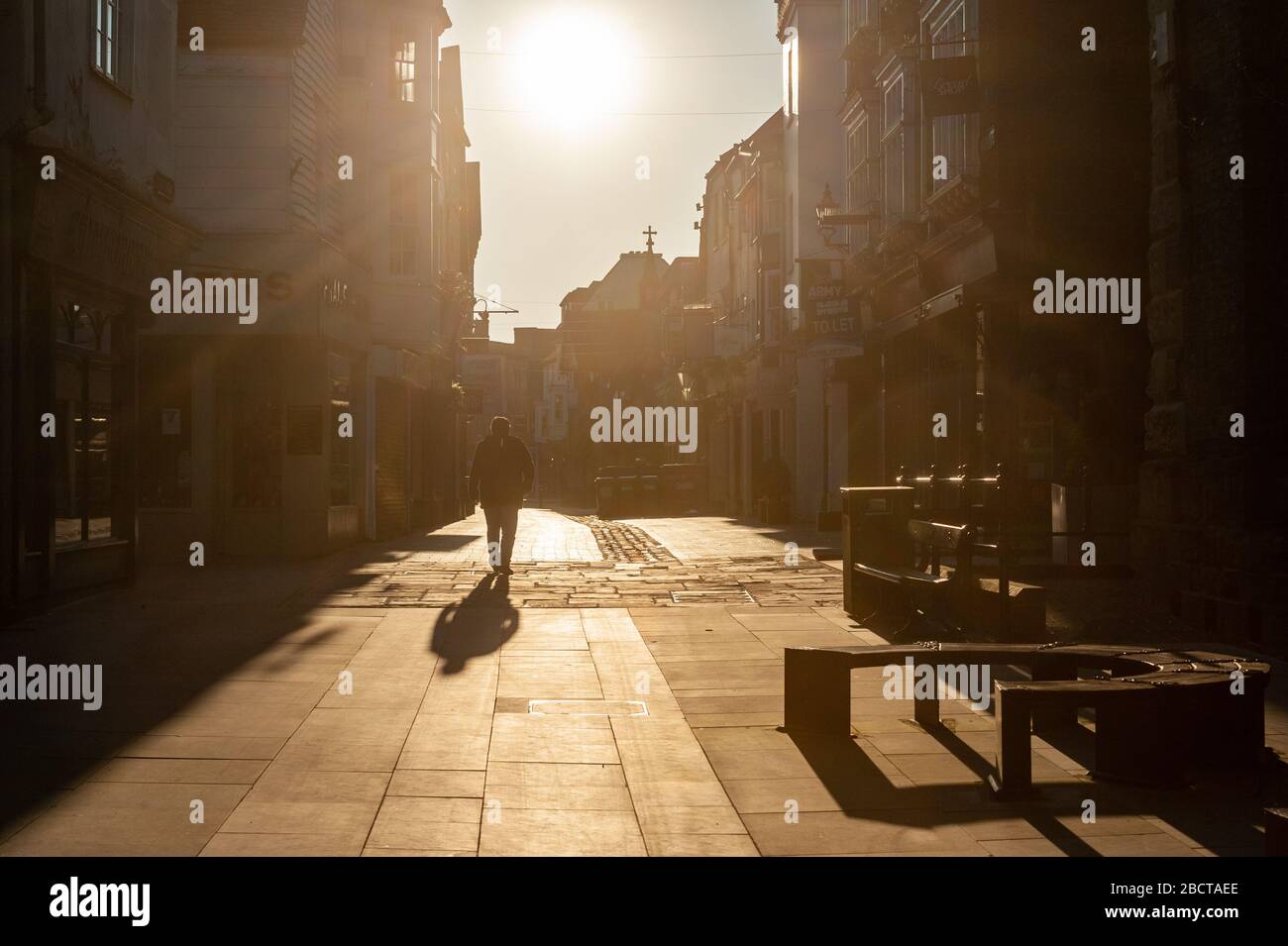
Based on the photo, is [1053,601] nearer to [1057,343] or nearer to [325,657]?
[1057,343]

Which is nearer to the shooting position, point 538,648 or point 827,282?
point 538,648

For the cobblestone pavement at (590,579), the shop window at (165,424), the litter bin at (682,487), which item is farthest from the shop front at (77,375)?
the litter bin at (682,487)

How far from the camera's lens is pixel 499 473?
15891 millimetres

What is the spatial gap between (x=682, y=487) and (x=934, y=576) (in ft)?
106

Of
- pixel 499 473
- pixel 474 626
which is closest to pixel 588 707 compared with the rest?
pixel 474 626

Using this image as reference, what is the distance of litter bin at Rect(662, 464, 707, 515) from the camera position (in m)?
40.2

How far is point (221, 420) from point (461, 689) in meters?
11.7

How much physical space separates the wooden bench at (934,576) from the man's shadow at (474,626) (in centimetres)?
284

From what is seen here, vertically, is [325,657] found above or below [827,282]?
below

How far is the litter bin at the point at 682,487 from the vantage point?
132 feet

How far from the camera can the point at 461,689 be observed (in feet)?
26.0

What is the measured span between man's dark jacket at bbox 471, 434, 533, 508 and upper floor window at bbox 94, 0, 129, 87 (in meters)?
5.50

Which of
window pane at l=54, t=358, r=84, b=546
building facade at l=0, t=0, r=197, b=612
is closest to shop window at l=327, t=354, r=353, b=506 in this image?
building facade at l=0, t=0, r=197, b=612
